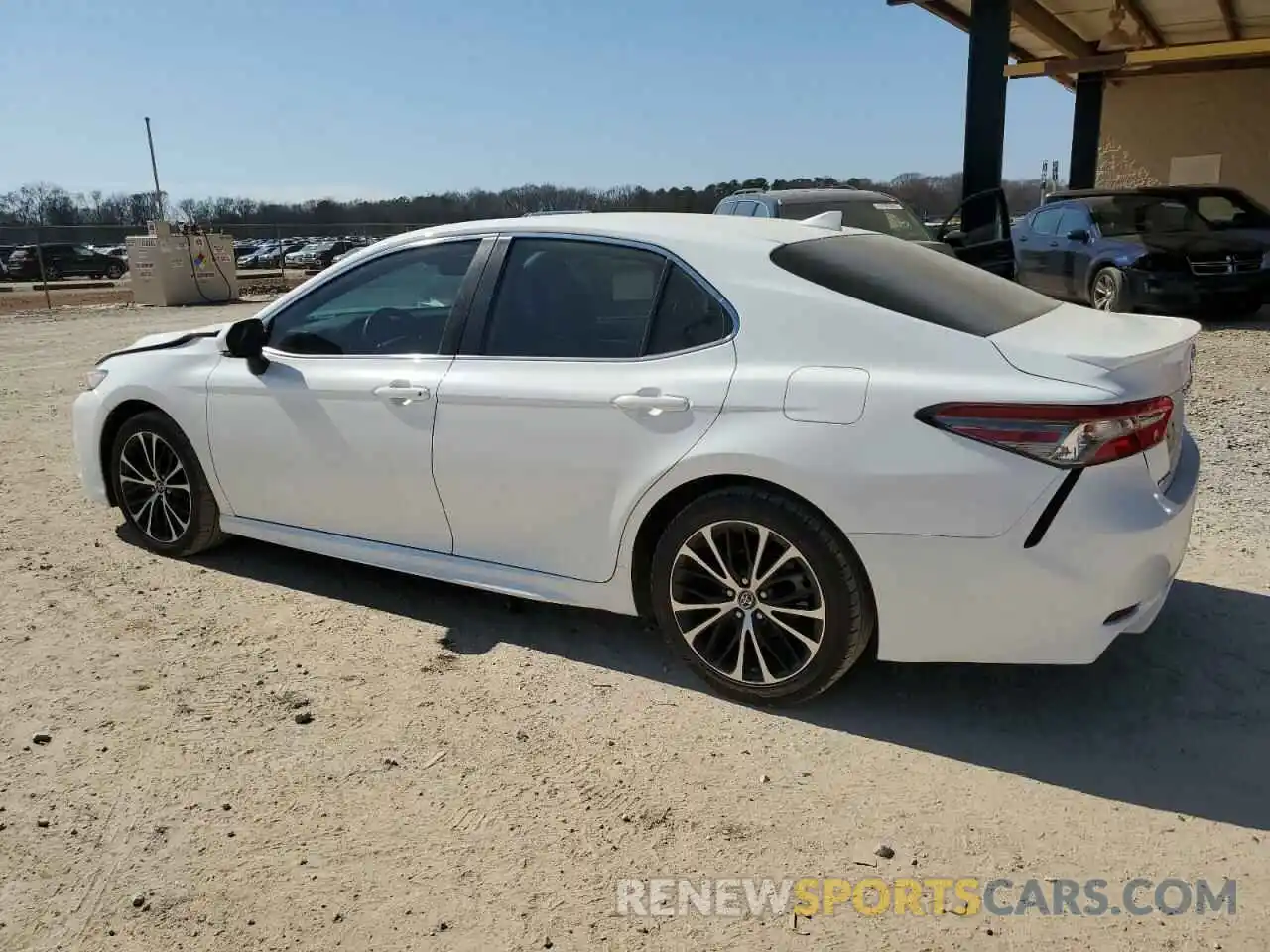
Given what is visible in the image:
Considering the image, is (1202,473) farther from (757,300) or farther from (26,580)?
(26,580)

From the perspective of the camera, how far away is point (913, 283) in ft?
11.3

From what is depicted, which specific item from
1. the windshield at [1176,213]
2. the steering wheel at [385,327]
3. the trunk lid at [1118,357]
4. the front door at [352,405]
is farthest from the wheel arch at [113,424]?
the windshield at [1176,213]

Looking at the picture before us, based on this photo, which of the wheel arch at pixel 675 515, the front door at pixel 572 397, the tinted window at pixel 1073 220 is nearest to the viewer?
the wheel arch at pixel 675 515

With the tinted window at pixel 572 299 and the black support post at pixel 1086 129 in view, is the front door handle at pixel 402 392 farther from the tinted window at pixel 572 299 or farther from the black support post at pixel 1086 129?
the black support post at pixel 1086 129

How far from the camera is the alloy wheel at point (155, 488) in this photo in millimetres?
4738

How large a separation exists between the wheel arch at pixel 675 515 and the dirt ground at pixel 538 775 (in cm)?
37

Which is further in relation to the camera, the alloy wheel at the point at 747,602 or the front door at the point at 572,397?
the front door at the point at 572,397

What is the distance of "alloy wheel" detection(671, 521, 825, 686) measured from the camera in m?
3.21

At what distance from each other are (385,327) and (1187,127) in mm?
18821

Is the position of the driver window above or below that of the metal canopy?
below

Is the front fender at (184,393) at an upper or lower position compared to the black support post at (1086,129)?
lower

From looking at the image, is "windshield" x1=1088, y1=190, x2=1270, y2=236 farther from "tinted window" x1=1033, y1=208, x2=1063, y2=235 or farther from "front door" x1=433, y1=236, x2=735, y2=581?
"front door" x1=433, y1=236, x2=735, y2=581

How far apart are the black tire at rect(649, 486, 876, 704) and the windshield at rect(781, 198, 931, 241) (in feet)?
26.3

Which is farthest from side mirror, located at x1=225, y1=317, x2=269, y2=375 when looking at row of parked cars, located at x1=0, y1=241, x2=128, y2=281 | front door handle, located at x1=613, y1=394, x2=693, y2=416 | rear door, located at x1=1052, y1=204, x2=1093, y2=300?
row of parked cars, located at x1=0, y1=241, x2=128, y2=281
